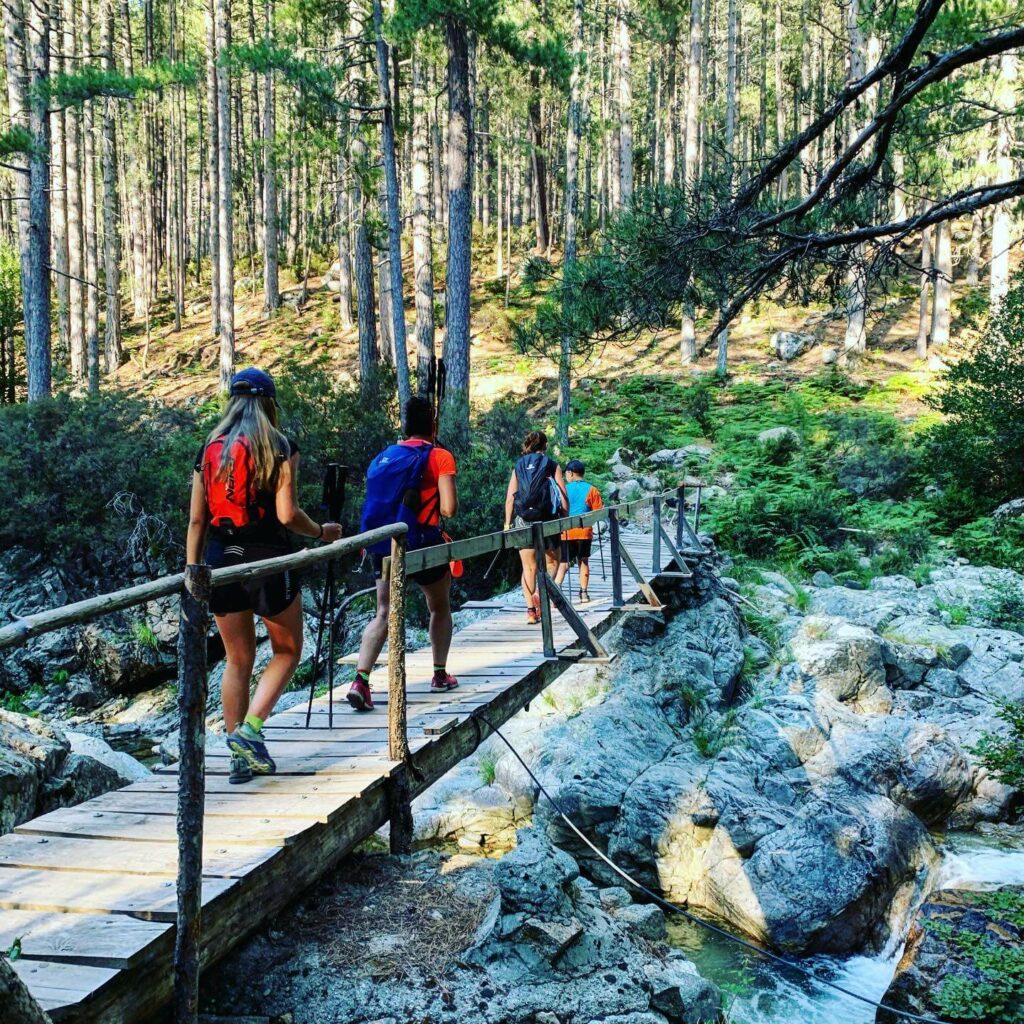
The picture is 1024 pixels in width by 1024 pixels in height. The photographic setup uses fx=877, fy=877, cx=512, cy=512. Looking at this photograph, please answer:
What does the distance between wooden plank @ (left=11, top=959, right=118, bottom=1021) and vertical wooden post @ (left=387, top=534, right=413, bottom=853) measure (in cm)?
185

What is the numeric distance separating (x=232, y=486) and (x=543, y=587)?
2938 mm

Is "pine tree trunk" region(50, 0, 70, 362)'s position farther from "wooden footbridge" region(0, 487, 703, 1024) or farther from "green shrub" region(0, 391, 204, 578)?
"wooden footbridge" region(0, 487, 703, 1024)

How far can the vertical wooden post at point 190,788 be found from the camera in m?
2.73

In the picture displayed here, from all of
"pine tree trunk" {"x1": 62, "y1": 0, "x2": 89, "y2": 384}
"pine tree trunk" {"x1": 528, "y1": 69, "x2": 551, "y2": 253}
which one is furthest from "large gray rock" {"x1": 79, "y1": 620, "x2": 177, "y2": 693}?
"pine tree trunk" {"x1": 528, "y1": 69, "x2": 551, "y2": 253}

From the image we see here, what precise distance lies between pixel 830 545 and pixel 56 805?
14.2 m

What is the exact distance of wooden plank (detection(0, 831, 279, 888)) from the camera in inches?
124

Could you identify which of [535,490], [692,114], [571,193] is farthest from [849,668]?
[692,114]

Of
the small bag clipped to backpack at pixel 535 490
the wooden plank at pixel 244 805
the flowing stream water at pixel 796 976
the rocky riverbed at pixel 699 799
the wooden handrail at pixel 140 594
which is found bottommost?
the flowing stream water at pixel 796 976

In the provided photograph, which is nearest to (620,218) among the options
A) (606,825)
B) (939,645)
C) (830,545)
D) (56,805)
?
(606,825)

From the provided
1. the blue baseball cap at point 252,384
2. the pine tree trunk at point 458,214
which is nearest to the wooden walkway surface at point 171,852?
the blue baseball cap at point 252,384

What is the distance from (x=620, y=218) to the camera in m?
6.97

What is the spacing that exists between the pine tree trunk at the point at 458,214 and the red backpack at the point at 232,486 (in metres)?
11.7

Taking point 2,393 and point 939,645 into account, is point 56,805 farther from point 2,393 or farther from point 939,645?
point 2,393

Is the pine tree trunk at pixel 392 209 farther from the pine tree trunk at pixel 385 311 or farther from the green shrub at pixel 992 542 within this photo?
the green shrub at pixel 992 542
